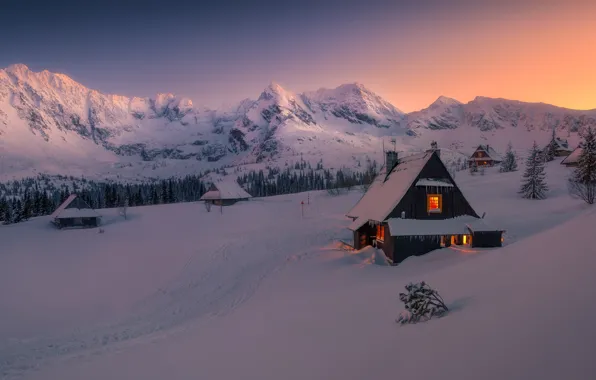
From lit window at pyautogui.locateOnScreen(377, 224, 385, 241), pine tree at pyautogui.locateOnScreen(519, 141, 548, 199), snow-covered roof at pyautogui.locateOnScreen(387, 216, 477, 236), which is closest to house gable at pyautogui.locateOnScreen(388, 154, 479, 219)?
snow-covered roof at pyautogui.locateOnScreen(387, 216, 477, 236)

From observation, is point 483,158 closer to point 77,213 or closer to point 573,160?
point 573,160

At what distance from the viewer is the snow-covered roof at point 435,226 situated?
24.5 m

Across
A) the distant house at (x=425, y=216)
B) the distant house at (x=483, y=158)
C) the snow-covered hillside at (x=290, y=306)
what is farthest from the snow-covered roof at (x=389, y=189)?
the distant house at (x=483, y=158)

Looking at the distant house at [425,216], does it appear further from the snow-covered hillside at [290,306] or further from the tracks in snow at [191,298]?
the tracks in snow at [191,298]

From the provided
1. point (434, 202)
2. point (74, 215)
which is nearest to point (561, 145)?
point (434, 202)

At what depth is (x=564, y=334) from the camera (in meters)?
5.19

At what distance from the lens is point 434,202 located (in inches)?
1035

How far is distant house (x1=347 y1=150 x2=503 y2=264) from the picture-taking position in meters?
24.7

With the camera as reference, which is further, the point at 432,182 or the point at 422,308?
the point at 432,182

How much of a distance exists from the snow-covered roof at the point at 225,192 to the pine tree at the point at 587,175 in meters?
56.9

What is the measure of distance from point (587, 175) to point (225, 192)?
58982 mm

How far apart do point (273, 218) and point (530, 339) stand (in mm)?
55773

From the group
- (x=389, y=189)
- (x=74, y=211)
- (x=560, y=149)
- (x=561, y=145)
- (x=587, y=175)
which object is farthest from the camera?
(x=561, y=145)

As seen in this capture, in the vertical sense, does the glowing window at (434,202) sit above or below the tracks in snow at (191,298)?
above
